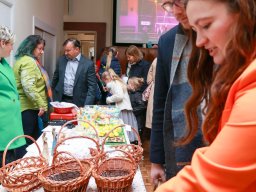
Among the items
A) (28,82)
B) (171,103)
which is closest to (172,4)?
(171,103)

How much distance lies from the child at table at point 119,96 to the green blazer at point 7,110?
1687 millimetres

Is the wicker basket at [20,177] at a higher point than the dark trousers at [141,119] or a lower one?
higher

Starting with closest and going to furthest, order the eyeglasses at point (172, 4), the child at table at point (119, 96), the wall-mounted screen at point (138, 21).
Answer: the eyeglasses at point (172, 4), the child at table at point (119, 96), the wall-mounted screen at point (138, 21)

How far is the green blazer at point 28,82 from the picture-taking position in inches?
126

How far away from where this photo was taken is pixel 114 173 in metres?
1.38

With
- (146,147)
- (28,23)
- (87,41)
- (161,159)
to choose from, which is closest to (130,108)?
(146,147)

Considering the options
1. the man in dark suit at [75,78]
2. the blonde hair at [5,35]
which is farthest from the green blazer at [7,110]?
the man in dark suit at [75,78]

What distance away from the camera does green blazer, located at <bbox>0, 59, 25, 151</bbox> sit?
2.31m

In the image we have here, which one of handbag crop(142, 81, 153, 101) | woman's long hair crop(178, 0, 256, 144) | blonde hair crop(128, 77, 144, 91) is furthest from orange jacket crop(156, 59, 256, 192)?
blonde hair crop(128, 77, 144, 91)

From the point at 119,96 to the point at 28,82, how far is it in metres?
1.17

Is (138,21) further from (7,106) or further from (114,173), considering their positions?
(114,173)

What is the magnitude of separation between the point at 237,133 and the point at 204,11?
0.24 meters

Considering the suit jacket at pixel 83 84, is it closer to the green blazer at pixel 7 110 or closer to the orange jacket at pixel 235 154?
the green blazer at pixel 7 110

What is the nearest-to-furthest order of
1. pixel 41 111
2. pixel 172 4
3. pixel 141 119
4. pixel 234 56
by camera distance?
pixel 234 56, pixel 172 4, pixel 41 111, pixel 141 119
